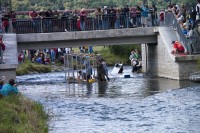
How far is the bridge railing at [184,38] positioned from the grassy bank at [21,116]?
18665mm

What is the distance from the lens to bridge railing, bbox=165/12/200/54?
49.5m

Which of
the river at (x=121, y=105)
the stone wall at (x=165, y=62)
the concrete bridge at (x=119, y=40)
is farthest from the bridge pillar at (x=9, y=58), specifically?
the stone wall at (x=165, y=62)

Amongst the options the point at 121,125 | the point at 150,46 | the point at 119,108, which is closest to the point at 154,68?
the point at 150,46

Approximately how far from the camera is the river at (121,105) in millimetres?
30250

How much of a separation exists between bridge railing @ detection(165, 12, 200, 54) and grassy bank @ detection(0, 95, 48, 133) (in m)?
18.7

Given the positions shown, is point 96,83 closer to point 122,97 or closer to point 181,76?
point 181,76

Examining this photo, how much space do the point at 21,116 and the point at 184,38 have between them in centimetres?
2400

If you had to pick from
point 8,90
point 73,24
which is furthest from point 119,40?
point 8,90

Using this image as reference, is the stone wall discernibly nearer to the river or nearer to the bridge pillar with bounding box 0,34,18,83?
the river

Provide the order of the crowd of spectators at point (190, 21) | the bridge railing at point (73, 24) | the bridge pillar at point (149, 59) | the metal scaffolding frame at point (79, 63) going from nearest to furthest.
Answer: the crowd of spectators at point (190, 21) → the metal scaffolding frame at point (79, 63) → the bridge railing at point (73, 24) → the bridge pillar at point (149, 59)

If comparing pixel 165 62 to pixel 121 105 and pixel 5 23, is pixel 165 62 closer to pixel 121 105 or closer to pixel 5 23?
pixel 5 23

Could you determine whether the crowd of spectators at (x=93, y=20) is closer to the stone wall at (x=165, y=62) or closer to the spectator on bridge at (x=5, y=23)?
the spectator on bridge at (x=5, y=23)

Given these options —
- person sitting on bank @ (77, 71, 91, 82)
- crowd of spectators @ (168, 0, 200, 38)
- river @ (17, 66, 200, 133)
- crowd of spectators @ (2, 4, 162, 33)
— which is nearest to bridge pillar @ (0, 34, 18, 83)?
river @ (17, 66, 200, 133)

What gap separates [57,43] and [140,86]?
8.82 meters
